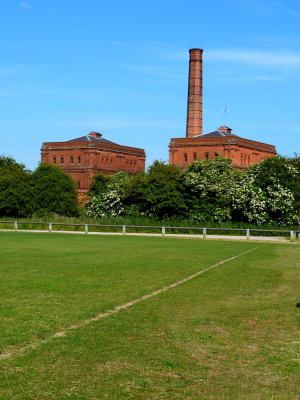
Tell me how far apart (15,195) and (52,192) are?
6.12m

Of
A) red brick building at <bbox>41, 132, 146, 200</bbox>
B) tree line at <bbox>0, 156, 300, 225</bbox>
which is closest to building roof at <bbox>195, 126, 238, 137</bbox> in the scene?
red brick building at <bbox>41, 132, 146, 200</bbox>

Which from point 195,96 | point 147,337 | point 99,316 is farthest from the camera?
point 195,96

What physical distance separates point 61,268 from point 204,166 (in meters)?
46.3

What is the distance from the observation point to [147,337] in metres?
9.75

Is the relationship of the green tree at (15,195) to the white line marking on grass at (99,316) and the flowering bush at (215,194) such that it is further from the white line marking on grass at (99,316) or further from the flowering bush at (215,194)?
the white line marking on grass at (99,316)

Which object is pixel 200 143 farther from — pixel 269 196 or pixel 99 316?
pixel 99 316

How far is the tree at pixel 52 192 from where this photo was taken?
78.5 m

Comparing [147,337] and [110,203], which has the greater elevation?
[110,203]

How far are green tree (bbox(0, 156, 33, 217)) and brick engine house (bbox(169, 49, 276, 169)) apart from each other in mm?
38221

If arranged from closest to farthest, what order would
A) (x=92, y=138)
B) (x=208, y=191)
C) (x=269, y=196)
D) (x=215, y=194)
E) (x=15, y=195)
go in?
(x=269, y=196) → (x=215, y=194) → (x=208, y=191) → (x=15, y=195) → (x=92, y=138)

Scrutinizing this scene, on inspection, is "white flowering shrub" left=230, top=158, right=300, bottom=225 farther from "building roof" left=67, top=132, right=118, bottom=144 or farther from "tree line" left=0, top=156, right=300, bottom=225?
"building roof" left=67, top=132, right=118, bottom=144

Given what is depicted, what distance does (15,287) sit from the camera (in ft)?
48.1

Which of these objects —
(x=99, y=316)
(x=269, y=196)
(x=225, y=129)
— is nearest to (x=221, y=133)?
(x=225, y=129)

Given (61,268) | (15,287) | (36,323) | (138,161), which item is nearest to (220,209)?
(61,268)
